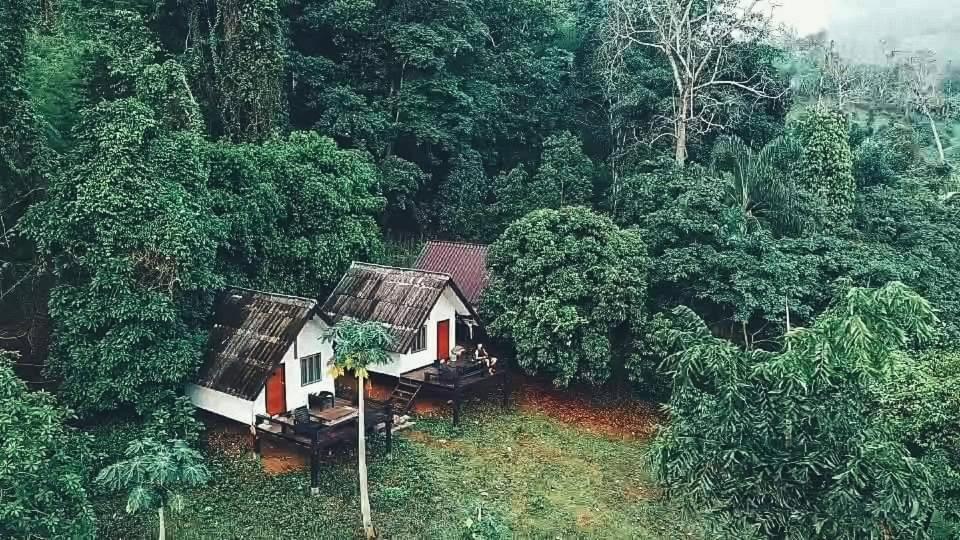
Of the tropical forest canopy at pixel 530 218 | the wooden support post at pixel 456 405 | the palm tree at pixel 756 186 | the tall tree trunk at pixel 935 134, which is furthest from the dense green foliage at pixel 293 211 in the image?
the tall tree trunk at pixel 935 134

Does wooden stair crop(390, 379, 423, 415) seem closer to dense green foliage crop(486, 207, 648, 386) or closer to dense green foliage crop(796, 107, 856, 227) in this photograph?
dense green foliage crop(486, 207, 648, 386)

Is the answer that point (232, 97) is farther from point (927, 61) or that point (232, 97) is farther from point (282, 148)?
point (927, 61)

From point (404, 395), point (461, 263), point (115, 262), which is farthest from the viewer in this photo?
point (461, 263)

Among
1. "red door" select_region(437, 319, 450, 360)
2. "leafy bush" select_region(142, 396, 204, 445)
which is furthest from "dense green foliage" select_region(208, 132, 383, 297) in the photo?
"leafy bush" select_region(142, 396, 204, 445)

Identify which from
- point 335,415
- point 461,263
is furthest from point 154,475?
point 461,263

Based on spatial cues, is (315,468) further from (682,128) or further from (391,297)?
(682,128)

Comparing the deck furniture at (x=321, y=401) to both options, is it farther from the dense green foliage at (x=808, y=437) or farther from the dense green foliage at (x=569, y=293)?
the dense green foliage at (x=808, y=437)
